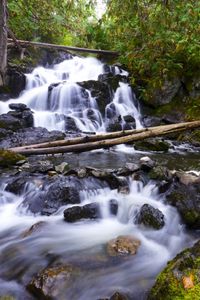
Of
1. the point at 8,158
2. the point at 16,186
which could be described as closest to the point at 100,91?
the point at 8,158

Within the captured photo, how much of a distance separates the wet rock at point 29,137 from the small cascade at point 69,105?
1340 mm

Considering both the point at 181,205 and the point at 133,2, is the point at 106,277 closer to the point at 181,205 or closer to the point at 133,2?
the point at 181,205

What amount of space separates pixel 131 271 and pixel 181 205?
1688mm

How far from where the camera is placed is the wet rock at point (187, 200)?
16.6 ft

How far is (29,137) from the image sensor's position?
32.8 ft

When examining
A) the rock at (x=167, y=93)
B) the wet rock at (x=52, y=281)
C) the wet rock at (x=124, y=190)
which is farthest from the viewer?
the rock at (x=167, y=93)

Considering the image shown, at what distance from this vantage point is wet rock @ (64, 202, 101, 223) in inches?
206

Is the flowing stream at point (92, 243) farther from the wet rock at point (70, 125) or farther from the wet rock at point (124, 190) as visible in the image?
the wet rock at point (70, 125)

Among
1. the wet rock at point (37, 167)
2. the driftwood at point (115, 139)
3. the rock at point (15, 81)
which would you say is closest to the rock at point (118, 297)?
the driftwood at point (115, 139)

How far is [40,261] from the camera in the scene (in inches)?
166

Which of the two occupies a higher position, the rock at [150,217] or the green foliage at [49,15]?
the green foliage at [49,15]

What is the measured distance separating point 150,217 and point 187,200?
701 millimetres

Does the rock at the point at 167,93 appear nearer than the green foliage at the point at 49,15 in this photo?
No

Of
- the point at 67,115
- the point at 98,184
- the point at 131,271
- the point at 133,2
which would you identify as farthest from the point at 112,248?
the point at 67,115
